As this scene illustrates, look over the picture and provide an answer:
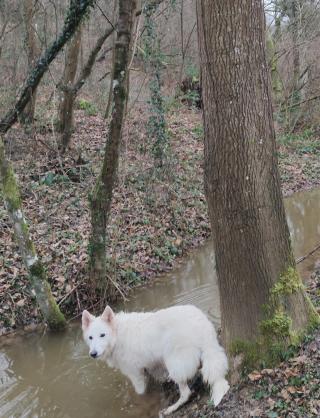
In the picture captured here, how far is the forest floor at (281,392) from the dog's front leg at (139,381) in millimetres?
1082

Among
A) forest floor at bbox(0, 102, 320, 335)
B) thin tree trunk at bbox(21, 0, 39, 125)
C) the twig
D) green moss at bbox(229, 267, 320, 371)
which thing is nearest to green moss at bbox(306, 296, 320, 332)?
green moss at bbox(229, 267, 320, 371)

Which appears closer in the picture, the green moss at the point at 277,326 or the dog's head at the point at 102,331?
the green moss at the point at 277,326

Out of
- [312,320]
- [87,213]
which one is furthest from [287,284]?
[87,213]

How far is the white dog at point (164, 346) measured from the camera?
489cm

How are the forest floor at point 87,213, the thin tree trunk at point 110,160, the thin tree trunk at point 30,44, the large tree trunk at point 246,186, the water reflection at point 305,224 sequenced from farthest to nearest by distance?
the thin tree trunk at point 30,44 → the water reflection at point 305,224 → the forest floor at point 87,213 → the thin tree trunk at point 110,160 → the large tree trunk at point 246,186

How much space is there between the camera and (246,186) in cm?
451

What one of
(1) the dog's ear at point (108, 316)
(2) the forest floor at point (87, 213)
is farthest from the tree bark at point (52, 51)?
(1) the dog's ear at point (108, 316)

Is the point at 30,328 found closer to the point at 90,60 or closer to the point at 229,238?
the point at 229,238

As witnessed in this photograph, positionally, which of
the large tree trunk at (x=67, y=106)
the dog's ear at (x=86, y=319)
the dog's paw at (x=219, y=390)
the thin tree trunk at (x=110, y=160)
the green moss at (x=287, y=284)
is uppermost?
the large tree trunk at (x=67, y=106)

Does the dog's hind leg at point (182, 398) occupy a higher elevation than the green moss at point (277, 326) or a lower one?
lower

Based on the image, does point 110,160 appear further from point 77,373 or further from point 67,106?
point 67,106

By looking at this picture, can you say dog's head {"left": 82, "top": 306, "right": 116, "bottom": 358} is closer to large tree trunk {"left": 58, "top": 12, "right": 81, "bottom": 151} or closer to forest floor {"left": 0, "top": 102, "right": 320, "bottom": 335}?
forest floor {"left": 0, "top": 102, "right": 320, "bottom": 335}

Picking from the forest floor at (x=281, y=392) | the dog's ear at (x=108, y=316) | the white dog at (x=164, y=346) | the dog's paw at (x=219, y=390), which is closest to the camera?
the forest floor at (x=281, y=392)

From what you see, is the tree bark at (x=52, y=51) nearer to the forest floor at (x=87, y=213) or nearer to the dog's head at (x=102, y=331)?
the forest floor at (x=87, y=213)
